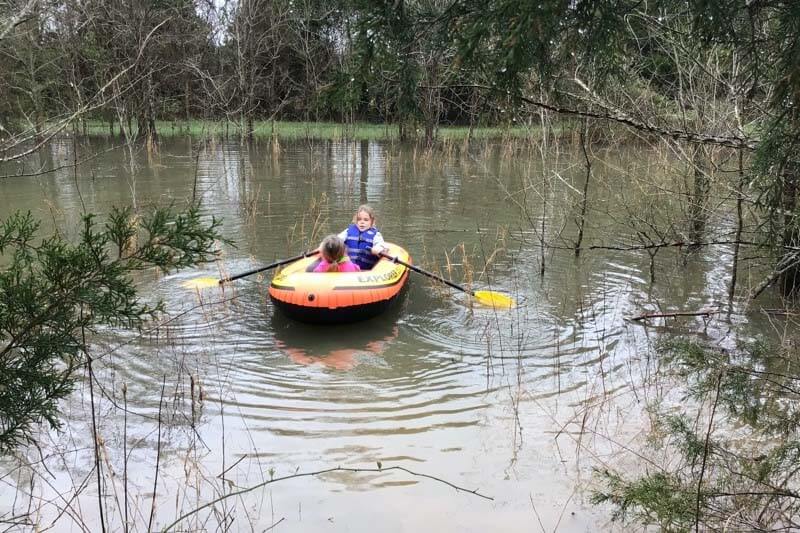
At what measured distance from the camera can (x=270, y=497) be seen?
11.7 ft

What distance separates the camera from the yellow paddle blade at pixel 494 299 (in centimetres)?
680

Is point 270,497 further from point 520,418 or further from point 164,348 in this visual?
point 164,348

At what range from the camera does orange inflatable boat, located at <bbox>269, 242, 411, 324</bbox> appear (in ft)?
19.7

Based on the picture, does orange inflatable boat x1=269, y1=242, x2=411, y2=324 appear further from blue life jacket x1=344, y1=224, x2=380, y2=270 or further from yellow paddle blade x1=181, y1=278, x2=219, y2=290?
yellow paddle blade x1=181, y1=278, x2=219, y2=290

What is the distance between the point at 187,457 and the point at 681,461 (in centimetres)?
284

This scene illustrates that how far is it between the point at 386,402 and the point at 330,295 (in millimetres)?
1497

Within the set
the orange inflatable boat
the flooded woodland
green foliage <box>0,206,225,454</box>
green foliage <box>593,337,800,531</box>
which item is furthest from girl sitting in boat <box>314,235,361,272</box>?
green foliage <box>0,206,225,454</box>

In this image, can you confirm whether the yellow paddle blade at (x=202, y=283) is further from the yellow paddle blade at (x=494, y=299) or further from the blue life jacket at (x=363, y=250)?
the yellow paddle blade at (x=494, y=299)

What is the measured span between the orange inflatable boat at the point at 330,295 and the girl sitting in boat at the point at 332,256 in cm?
19

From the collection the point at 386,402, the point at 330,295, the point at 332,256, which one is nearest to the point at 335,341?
the point at 330,295

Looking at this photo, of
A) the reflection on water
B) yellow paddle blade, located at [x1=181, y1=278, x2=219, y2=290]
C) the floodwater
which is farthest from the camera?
yellow paddle blade, located at [x1=181, y1=278, x2=219, y2=290]

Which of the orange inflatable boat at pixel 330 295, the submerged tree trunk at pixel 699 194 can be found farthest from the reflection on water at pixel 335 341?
the submerged tree trunk at pixel 699 194

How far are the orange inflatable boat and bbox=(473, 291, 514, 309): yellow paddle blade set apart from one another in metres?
1.01

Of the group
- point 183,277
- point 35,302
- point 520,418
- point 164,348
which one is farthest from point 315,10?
point 35,302
